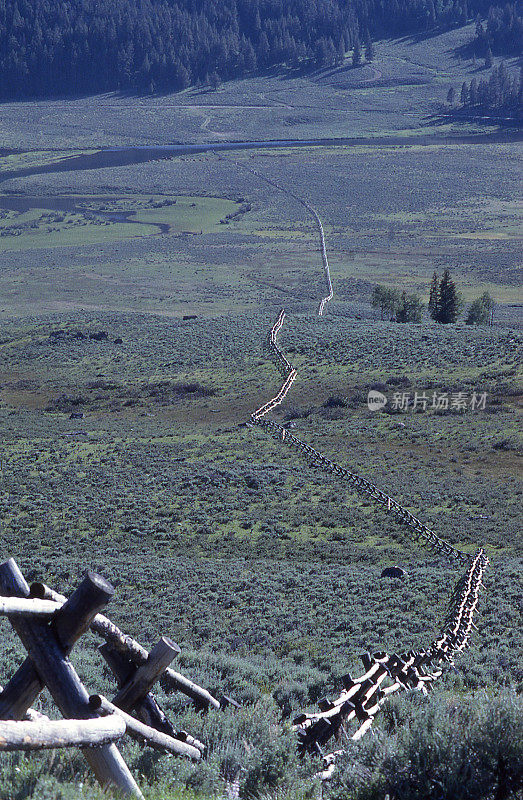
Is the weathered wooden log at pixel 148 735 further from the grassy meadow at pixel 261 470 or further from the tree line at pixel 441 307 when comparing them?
A: the tree line at pixel 441 307

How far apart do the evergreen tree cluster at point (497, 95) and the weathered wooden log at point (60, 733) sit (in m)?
166

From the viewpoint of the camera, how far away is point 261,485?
23156 millimetres

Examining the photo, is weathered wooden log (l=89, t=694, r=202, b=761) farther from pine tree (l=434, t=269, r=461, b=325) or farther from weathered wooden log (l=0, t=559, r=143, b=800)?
pine tree (l=434, t=269, r=461, b=325)

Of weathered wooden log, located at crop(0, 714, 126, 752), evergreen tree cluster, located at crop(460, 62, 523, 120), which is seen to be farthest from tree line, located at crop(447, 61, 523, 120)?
weathered wooden log, located at crop(0, 714, 126, 752)

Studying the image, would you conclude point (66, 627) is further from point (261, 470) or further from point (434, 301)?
point (434, 301)

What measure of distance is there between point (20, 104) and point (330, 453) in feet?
602

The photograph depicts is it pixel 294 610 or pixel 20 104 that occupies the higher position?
pixel 20 104

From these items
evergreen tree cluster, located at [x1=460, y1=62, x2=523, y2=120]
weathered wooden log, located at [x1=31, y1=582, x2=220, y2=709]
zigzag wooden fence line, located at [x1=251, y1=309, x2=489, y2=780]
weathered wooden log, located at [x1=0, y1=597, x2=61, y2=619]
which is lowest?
zigzag wooden fence line, located at [x1=251, y1=309, x2=489, y2=780]

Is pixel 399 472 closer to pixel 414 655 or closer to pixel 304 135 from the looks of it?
pixel 414 655

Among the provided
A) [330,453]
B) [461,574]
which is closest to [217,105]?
[330,453]

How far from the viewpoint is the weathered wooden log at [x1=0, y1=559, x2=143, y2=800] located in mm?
4551

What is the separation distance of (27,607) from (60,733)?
66 cm

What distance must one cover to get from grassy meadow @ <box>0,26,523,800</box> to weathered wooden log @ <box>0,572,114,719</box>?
1.10ft

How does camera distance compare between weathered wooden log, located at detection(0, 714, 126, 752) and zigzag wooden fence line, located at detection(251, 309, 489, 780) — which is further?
zigzag wooden fence line, located at detection(251, 309, 489, 780)
